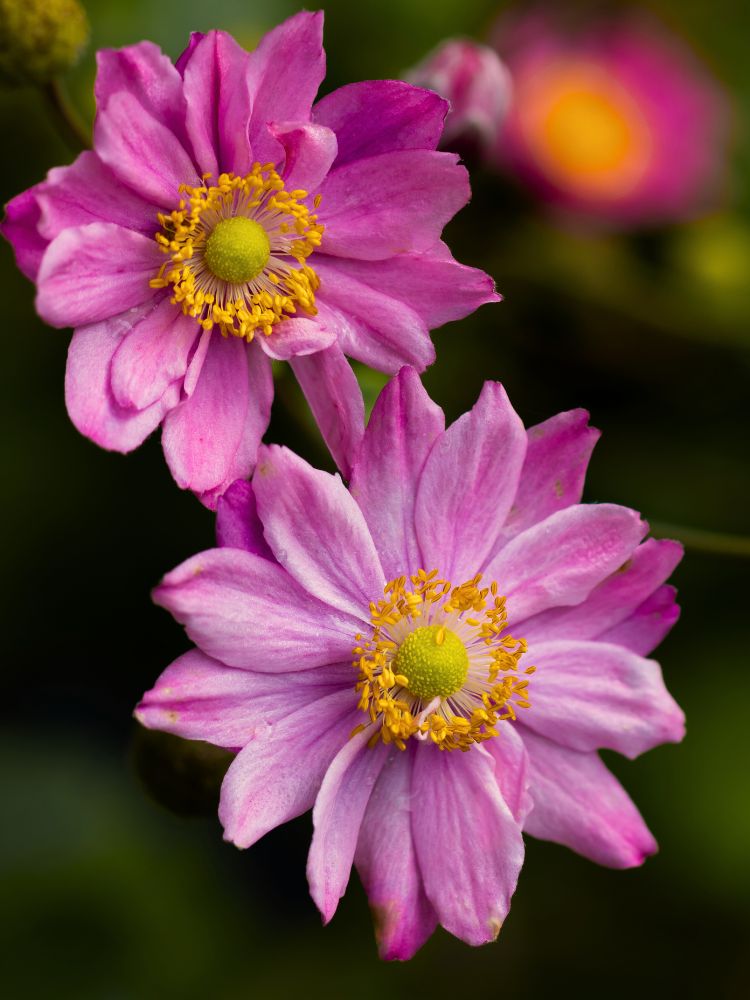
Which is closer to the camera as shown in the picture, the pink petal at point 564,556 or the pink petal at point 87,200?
the pink petal at point 87,200

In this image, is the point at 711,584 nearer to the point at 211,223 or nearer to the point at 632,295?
the point at 632,295

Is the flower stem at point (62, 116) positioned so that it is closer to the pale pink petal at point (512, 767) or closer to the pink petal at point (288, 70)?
the pink petal at point (288, 70)

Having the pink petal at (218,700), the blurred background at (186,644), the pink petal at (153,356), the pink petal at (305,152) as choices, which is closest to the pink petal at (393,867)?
the pink petal at (218,700)

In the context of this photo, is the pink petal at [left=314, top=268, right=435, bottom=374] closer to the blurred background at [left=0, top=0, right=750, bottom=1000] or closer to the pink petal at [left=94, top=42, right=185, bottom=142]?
the pink petal at [left=94, top=42, right=185, bottom=142]

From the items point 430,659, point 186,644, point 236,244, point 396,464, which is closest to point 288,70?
point 236,244

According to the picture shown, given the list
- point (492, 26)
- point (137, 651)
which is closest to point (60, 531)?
point (137, 651)

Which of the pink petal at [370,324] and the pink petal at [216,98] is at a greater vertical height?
the pink petal at [216,98]

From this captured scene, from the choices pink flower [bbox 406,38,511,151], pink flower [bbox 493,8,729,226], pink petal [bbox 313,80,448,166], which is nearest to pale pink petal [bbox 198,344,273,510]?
pink petal [bbox 313,80,448,166]
